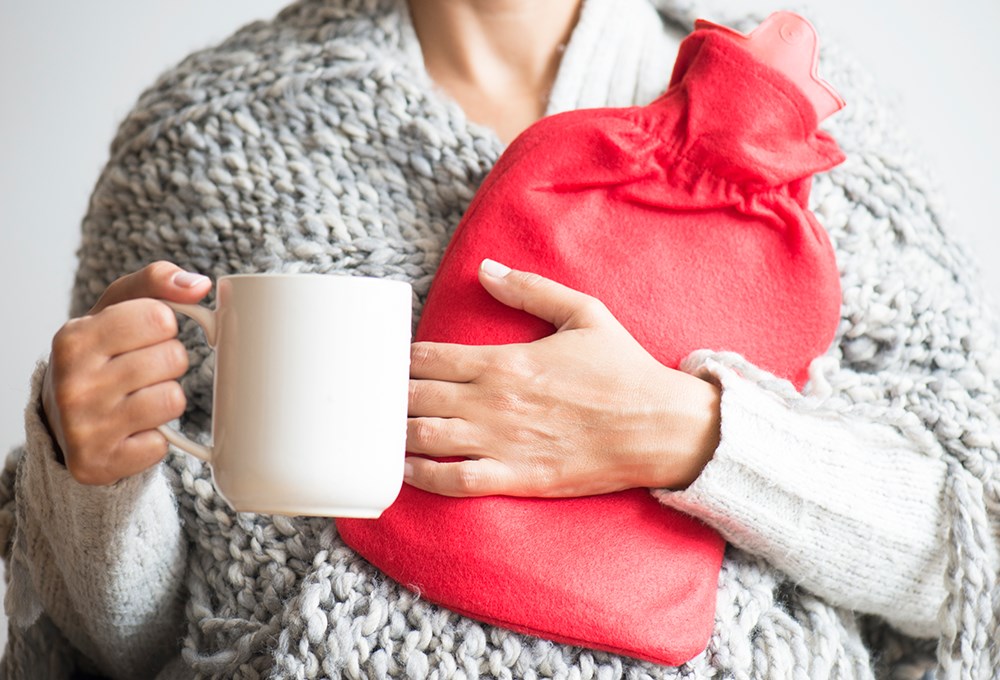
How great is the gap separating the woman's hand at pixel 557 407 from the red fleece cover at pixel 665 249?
2 cm

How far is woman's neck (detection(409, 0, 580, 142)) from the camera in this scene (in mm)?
988

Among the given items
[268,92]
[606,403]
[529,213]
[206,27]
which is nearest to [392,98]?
[268,92]

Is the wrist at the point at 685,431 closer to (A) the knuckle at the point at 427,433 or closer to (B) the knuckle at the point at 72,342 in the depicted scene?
(A) the knuckle at the point at 427,433

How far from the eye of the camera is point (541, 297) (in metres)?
0.72

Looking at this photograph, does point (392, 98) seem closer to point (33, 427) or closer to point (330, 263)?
point (330, 263)

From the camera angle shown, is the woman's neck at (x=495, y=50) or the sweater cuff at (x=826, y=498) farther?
the woman's neck at (x=495, y=50)

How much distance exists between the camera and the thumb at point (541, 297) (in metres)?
0.71

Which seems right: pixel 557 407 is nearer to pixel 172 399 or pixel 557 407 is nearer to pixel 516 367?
pixel 516 367

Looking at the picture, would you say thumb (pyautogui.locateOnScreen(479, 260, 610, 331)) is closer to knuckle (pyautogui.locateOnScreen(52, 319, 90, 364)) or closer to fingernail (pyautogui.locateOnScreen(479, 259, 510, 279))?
fingernail (pyautogui.locateOnScreen(479, 259, 510, 279))

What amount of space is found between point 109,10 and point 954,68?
1.19 m

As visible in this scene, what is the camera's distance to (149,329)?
2.00 feet

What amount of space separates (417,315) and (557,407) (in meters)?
0.19

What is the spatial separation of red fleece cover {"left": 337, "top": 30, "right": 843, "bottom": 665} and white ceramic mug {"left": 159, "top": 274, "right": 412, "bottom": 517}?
0.16 m

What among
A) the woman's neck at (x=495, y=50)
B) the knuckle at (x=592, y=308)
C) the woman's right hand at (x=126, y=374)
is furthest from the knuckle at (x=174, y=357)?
the woman's neck at (x=495, y=50)
